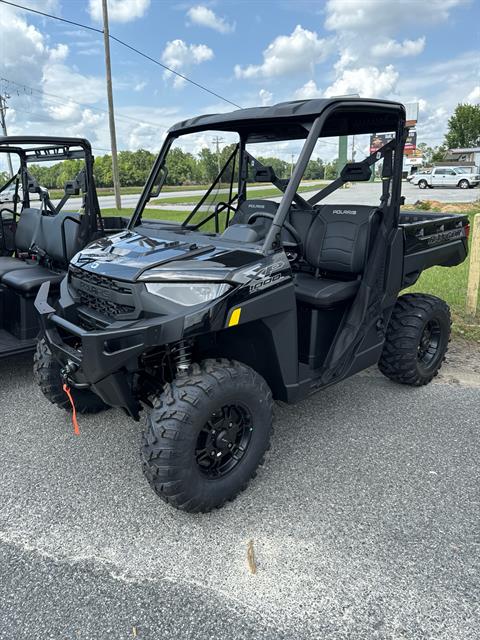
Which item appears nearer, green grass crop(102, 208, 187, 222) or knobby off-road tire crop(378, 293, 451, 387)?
green grass crop(102, 208, 187, 222)

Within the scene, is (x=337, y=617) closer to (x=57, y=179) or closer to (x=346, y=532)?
(x=346, y=532)

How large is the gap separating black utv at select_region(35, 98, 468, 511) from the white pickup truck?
3401cm

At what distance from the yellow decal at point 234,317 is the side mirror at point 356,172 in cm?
154

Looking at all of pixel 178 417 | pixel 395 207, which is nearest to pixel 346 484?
pixel 178 417

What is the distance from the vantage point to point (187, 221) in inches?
136

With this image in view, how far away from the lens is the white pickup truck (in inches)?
1342

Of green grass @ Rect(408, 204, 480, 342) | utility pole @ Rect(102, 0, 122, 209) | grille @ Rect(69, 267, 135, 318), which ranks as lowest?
green grass @ Rect(408, 204, 480, 342)

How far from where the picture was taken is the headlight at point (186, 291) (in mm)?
2439

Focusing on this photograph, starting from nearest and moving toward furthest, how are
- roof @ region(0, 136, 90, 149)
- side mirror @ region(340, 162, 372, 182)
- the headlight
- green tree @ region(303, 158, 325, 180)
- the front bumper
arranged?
the front bumper, the headlight, green tree @ region(303, 158, 325, 180), side mirror @ region(340, 162, 372, 182), roof @ region(0, 136, 90, 149)

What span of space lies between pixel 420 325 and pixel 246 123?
1953 millimetres

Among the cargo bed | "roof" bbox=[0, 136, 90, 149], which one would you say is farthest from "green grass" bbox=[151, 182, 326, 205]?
"roof" bbox=[0, 136, 90, 149]

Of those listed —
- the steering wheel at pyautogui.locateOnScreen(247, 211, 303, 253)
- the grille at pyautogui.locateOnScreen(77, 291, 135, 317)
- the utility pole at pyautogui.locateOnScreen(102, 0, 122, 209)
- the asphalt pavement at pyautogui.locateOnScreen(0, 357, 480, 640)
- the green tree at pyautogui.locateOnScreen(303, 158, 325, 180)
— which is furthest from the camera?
the utility pole at pyautogui.locateOnScreen(102, 0, 122, 209)

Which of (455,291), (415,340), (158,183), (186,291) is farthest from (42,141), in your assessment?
(455,291)

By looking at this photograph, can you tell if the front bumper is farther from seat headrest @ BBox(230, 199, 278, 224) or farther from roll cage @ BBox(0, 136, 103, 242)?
roll cage @ BBox(0, 136, 103, 242)
